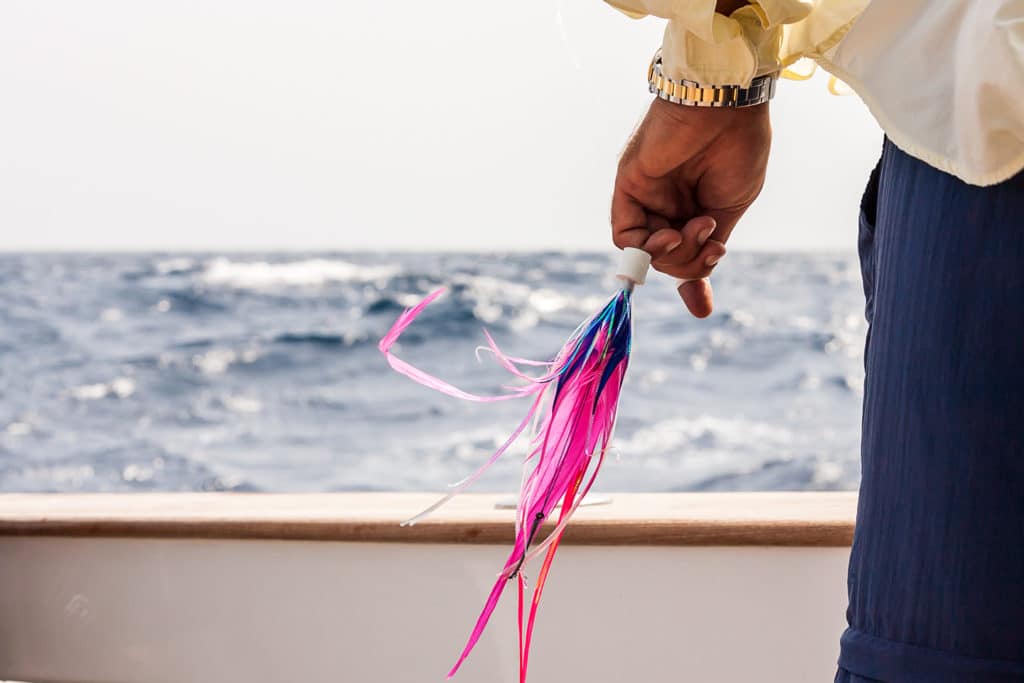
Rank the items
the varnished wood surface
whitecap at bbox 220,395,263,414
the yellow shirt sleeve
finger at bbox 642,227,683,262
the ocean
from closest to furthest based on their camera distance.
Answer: the yellow shirt sleeve, finger at bbox 642,227,683,262, the varnished wood surface, the ocean, whitecap at bbox 220,395,263,414

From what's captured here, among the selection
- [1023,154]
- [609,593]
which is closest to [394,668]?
[609,593]

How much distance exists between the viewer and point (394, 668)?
129 cm

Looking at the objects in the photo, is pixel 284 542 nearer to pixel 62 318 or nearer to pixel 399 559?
pixel 399 559

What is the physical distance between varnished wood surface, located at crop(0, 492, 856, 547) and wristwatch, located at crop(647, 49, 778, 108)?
0.69 meters

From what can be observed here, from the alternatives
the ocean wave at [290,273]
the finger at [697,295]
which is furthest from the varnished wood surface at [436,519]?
the ocean wave at [290,273]

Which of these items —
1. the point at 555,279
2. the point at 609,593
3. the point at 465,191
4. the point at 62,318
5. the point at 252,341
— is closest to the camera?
the point at 609,593

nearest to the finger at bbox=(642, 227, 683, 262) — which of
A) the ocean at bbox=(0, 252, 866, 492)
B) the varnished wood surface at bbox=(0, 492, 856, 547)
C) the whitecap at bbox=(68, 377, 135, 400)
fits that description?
the varnished wood surface at bbox=(0, 492, 856, 547)

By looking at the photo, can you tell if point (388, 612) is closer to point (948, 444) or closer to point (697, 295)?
point (697, 295)

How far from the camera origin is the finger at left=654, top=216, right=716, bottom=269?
2.17ft

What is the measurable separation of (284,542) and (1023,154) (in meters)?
1.02

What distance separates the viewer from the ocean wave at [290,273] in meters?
12.6

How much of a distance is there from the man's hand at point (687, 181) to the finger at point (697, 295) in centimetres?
2

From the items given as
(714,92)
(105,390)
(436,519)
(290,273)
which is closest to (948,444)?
(714,92)

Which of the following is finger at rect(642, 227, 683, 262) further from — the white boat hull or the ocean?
the ocean
